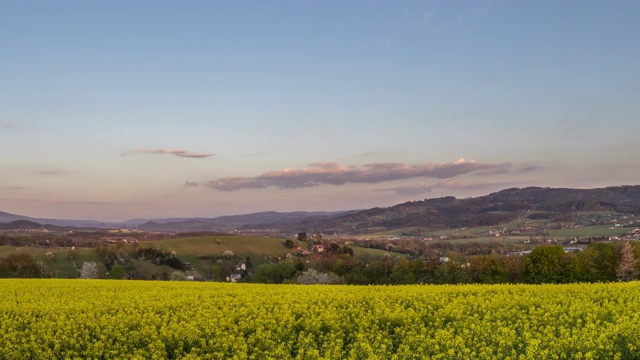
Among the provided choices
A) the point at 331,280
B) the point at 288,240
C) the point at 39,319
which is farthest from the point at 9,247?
the point at 39,319

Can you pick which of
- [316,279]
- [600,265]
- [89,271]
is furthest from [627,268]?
[89,271]

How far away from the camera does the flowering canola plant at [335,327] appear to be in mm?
13406

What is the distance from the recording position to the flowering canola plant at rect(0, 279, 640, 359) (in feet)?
44.0

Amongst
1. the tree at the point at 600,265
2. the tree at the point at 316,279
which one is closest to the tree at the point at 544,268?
the tree at the point at 600,265

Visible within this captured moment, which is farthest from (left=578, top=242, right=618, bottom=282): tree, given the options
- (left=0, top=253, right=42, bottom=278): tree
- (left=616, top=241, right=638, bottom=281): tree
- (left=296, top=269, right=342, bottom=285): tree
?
(left=0, top=253, right=42, bottom=278): tree

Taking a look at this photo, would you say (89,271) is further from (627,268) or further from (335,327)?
(335,327)

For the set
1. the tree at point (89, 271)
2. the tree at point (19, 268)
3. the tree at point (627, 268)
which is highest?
the tree at point (19, 268)

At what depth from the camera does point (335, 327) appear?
18109 mm

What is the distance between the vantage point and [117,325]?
18812 millimetres

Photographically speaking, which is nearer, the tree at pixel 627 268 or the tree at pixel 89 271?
the tree at pixel 627 268

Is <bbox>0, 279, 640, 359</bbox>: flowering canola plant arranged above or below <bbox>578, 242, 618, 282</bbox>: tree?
above

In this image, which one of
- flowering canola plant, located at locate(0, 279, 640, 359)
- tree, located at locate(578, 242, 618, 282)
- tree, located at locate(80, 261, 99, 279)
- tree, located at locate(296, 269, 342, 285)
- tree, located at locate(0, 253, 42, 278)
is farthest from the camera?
tree, located at locate(80, 261, 99, 279)

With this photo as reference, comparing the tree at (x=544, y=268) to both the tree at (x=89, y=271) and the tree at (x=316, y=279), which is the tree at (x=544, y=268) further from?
the tree at (x=89, y=271)

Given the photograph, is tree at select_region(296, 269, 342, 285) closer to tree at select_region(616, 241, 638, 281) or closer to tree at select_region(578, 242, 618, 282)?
tree at select_region(578, 242, 618, 282)
